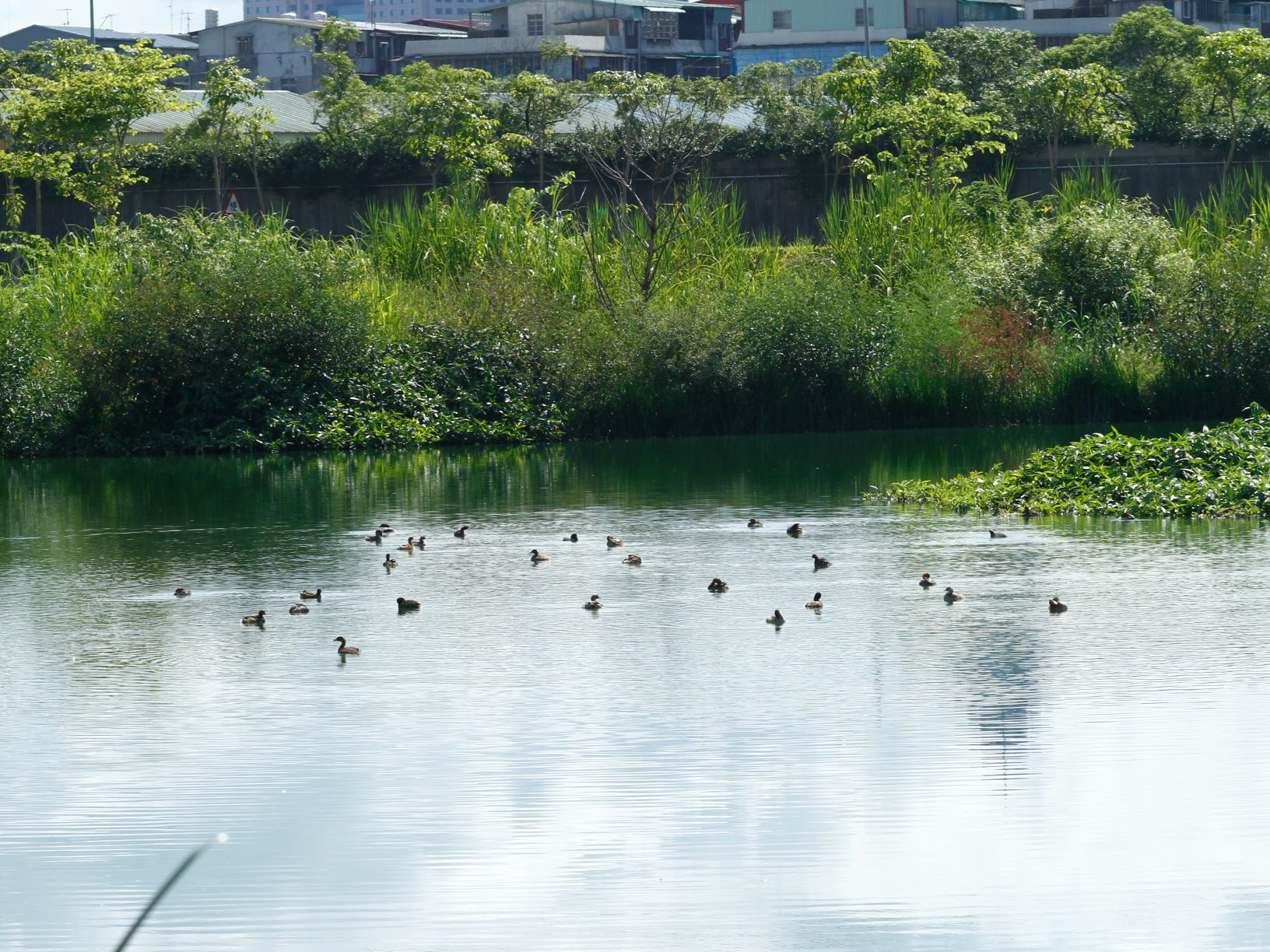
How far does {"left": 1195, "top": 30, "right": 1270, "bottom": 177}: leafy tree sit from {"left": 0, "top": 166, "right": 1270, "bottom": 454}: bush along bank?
12848mm

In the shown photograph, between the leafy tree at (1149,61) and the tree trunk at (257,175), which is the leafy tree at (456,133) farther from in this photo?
the leafy tree at (1149,61)

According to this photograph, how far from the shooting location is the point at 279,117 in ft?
226

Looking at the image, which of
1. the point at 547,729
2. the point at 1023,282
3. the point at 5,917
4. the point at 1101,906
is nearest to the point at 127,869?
the point at 5,917

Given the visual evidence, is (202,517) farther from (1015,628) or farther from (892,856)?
(892,856)

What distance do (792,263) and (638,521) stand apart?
13893 millimetres

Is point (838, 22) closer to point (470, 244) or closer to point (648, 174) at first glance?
point (648, 174)

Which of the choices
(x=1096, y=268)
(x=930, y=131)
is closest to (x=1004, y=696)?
(x=1096, y=268)

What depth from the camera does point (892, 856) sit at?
6.88m

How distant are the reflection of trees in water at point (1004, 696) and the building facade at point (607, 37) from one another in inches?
3907

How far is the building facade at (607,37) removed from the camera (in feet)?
367

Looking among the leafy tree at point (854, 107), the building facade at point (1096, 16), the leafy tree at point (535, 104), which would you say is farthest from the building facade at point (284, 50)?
the leafy tree at point (854, 107)

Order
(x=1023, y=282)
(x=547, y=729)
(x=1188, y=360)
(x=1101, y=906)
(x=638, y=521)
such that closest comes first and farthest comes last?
(x=1101, y=906)
(x=547, y=729)
(x=638, y=521)
(x=1188, y=360)
(x=1023, y=282)

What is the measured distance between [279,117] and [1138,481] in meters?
56.1

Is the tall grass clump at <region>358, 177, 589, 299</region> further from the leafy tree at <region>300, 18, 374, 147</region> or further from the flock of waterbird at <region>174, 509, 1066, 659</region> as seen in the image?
the leafy tree at <region>300, 18, 374, 147</region>
